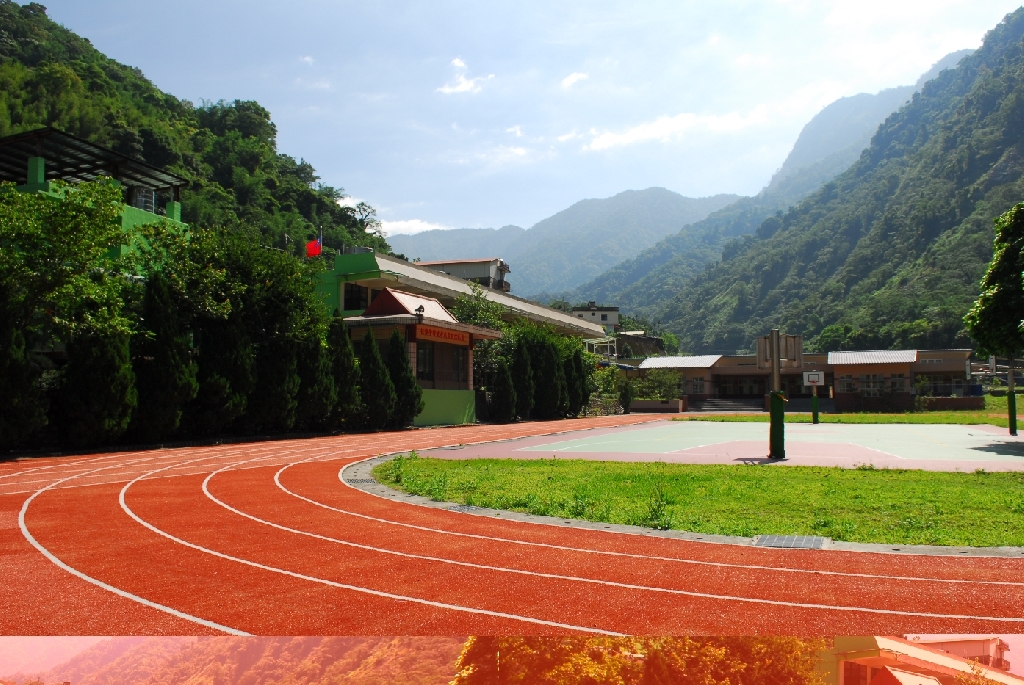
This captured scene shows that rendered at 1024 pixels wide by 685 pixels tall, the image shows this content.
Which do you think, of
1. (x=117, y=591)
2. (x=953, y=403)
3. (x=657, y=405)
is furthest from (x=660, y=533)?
(x=953, y=403)

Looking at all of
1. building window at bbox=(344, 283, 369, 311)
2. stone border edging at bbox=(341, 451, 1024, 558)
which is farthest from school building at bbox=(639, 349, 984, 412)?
stone border edging at bbox=(341, 451, 1024, 558)

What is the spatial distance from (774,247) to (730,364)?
317 ft

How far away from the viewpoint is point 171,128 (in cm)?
7188

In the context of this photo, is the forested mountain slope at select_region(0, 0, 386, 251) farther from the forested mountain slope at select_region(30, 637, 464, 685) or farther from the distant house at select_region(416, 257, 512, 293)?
the forested mountain slope at select_region(30, 637, 464, 685)

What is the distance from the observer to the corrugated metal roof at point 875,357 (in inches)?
1933

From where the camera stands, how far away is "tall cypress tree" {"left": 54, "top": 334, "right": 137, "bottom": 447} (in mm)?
17594

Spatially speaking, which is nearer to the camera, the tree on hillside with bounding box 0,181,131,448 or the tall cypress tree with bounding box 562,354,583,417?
the tree on hillside with bounding box 0,181,131,448

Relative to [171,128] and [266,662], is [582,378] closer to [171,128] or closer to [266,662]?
[266,662]

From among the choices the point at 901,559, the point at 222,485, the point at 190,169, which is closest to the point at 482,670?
the point at 901,559

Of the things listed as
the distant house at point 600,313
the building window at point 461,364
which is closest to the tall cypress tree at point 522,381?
the building window at point 461,364

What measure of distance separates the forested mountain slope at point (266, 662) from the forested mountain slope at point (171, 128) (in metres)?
49.8

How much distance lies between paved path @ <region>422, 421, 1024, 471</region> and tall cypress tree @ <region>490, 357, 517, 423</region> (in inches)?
408

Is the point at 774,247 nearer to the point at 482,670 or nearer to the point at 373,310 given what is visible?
the point at 373,310

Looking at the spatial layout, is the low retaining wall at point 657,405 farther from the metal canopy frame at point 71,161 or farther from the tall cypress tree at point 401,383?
the metal canopy frame at point 71,161
